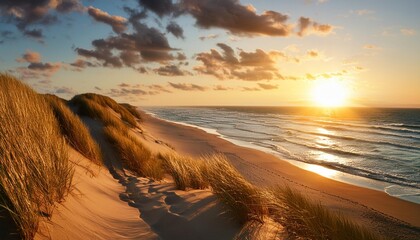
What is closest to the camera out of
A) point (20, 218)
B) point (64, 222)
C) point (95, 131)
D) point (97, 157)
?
point (20, 218)

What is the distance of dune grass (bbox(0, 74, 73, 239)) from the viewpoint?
2607 mm

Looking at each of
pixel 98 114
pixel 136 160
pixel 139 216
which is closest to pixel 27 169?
pixel 139 216

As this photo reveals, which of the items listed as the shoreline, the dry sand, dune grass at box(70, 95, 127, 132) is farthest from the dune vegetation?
dune grass at box(70, 95, 127, 132)

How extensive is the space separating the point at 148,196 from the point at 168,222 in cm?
150

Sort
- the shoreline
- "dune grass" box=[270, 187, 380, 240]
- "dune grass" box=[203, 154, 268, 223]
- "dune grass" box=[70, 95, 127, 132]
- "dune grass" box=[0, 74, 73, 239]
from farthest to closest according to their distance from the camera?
"dune grass" box=[70, 95, 127, 132]
the shoreline
"dune grass" box=[203, 154, 268, 223]
"dune grass" box=[270, 187, 380, 240]
"dune grass" box=[0, 74, 73, 239]

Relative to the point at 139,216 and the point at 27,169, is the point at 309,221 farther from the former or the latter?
the point at 27,169

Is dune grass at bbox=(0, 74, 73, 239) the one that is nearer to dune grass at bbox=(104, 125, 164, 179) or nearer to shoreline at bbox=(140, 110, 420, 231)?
dune grass at bbox=(104, 125, 164, 179)

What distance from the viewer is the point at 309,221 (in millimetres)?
3418

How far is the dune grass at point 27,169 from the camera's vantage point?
2607mm

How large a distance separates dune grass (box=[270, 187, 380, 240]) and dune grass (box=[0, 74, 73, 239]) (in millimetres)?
2715

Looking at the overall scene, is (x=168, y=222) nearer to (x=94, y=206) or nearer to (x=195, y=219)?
(x=195, y=219)

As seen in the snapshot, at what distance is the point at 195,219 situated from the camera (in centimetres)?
429

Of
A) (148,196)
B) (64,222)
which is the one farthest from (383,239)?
(148,196)

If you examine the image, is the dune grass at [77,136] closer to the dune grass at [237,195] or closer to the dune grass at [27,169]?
the dune grass at [27,169]
